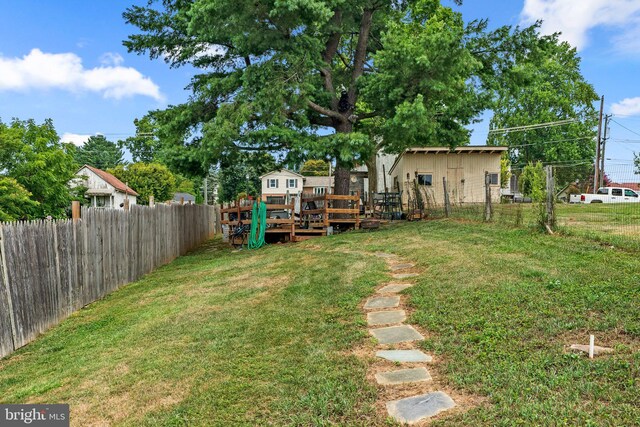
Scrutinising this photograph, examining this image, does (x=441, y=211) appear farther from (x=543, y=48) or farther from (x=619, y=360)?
(x=619, y=360)

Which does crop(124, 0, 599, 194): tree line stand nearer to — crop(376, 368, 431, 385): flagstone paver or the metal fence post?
the metal fence post

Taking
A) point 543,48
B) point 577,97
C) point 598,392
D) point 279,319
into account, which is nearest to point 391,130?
point 543,48

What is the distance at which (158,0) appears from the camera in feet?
44.0

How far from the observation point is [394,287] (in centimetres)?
521

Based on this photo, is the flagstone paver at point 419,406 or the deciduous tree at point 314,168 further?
the deciduous tree at point 314,168

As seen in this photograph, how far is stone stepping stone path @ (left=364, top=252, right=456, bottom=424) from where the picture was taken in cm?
243

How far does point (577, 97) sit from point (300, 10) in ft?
125

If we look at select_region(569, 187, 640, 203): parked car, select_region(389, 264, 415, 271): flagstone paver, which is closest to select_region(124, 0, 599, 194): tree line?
select_region(389, 264, 415, 271): flagstone paver

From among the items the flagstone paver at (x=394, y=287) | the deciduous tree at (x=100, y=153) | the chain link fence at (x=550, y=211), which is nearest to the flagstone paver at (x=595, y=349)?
the flagstone paver at (x=394, y=287)

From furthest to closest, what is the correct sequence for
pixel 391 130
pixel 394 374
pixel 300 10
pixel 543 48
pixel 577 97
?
pixel 577 97
pixel 543 48
pixel 391 130
pixel 300 10
pixel 394 374

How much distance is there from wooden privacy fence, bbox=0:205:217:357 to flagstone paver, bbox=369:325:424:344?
4.11 metres

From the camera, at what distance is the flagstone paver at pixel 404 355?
313 centimetres

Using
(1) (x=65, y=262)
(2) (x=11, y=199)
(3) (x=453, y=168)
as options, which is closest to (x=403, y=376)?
(1) (x=65, y=262)

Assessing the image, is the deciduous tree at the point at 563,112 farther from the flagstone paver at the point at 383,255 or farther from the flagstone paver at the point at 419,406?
the flagstone paver at the point at 419,406
